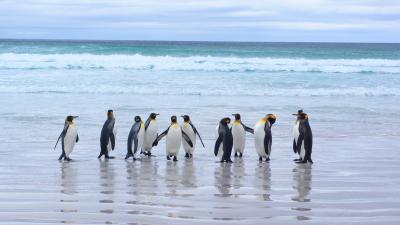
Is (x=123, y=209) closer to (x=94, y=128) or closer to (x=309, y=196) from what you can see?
(x=309, y=196)

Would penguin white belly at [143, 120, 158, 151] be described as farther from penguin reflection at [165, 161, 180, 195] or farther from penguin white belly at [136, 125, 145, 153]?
penguin reflection at [165, 161, 180, 195]

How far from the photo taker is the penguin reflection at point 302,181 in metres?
6.13

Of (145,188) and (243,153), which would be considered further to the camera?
(243,153)

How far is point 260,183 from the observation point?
6.90m

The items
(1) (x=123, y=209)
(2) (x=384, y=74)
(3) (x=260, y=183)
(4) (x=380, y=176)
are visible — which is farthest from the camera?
(2) (x=384, y=74)

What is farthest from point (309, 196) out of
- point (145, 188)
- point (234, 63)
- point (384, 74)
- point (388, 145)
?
point (234, 63)

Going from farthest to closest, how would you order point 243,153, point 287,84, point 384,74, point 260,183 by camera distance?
point 384,74
point 287,84
point 243,153
point 260,183

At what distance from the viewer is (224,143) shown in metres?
8.73

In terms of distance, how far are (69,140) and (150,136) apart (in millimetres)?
1086

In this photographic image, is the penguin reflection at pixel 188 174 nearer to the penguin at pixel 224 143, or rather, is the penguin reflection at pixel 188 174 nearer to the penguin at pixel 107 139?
the penguin at pixel 224 143

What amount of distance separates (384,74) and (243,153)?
68.8 ft

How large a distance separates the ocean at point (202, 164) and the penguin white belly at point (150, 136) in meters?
0.33

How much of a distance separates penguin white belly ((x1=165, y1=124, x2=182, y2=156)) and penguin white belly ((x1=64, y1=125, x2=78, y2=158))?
111 centimetres

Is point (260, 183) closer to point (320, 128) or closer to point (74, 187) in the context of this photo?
point (74, 187)
